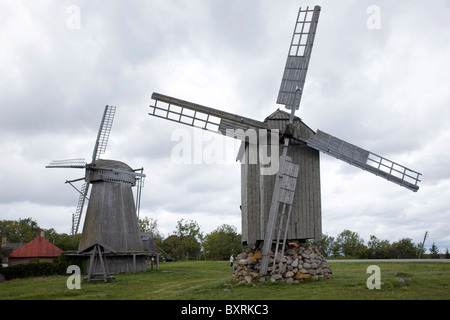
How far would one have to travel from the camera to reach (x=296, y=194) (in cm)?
1880

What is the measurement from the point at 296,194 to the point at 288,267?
326 centimetres

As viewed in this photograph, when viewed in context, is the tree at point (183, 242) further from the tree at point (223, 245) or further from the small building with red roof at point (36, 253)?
the small building with red roof at point (36, 253)

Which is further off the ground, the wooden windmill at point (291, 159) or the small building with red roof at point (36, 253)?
the wooden windmill at point (291, 159)

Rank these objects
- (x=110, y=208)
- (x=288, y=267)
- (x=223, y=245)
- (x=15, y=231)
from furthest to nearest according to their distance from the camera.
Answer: (x=15, y=231)
(x=223, y=245)
(x=110, y=208)
(x=288, y=267)

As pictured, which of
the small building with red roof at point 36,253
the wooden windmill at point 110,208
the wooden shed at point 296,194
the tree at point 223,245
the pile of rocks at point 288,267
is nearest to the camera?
→ the pile of rocks at point 288,267

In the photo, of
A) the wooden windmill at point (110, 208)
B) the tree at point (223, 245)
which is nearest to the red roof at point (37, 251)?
the wooden windmill at point (110, 208)

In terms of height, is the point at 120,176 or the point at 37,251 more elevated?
the point at 120,176

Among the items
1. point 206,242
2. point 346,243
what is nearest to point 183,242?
point 206,242

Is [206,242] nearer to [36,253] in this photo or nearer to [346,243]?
[346,243]

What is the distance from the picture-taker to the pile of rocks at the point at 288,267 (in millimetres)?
17391

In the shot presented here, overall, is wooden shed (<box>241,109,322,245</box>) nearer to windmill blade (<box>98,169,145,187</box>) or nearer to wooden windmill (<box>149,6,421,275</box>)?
wooden windmill (<box>149,6,421,275</box>)

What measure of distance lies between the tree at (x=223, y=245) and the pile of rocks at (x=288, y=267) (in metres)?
52.6
